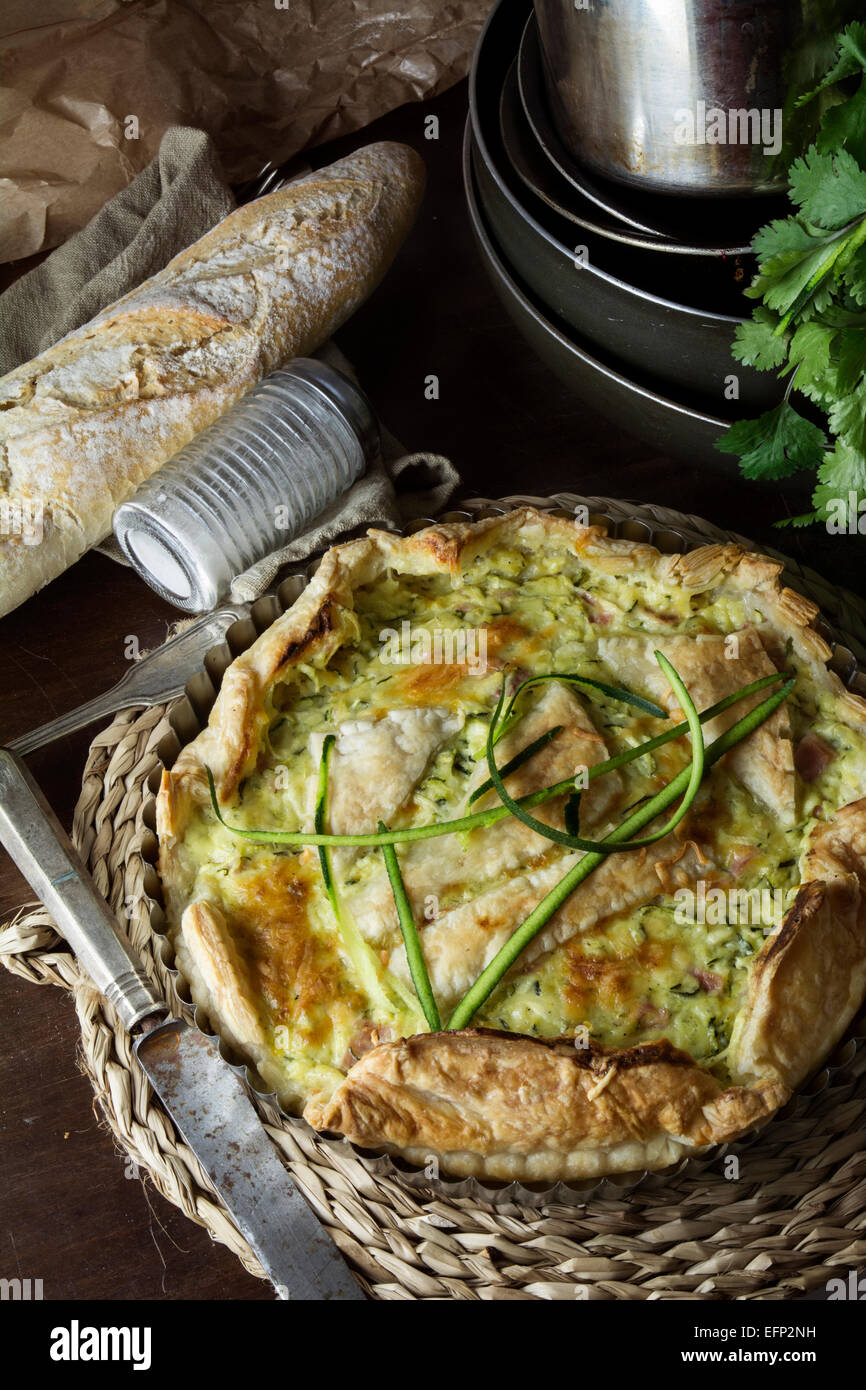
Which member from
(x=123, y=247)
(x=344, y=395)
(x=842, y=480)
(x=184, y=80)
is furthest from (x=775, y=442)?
(x=184, y=80)

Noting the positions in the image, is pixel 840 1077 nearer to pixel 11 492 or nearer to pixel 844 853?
pixel 844 853

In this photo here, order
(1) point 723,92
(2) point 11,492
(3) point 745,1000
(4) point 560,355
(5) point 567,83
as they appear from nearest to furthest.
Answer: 1. (3) point 745,1000
2. (1) point 723,92
3. (5) point 567,83
4. (4) point 560,355
5. (2) point 11,492

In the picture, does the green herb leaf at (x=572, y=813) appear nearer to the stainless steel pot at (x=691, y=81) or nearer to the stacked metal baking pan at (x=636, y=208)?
the stacked metal baking pan at (x=636, y=208)

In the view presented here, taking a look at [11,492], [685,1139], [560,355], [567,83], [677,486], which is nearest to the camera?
[685,1139]

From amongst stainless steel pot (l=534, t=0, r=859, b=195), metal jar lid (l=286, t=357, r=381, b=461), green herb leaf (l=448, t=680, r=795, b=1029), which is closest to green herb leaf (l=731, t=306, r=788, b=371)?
stainless steel pot (l=534, t=0, r=859, b=195)

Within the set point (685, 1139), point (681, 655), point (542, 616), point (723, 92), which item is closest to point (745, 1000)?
point (685, 1139)
